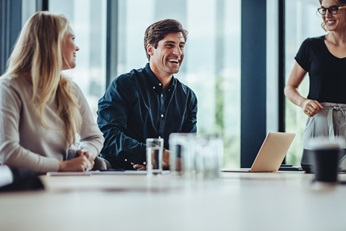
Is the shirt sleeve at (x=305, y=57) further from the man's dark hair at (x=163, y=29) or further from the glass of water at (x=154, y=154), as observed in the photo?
the glass of water at (x=154, y=154)

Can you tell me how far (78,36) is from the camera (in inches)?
184

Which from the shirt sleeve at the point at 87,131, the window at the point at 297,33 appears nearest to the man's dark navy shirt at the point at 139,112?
the shirt sleeve at the point at 87,131

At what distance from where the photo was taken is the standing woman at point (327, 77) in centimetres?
323

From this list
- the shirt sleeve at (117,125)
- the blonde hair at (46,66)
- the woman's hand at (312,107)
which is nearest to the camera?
the blonde hair at (46,66)

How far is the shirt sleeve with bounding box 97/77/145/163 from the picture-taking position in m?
3.19

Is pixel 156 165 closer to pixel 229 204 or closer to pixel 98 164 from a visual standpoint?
pixel 98 164

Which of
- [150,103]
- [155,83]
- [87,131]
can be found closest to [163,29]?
[155,83]

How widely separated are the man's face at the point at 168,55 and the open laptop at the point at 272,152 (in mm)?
1183

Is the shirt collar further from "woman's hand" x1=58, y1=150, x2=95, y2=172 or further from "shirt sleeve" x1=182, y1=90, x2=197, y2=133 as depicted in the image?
"woman's hand" x1=58, y1=150, x2=95, y2=172

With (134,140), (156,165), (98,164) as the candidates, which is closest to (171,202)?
(156,165)

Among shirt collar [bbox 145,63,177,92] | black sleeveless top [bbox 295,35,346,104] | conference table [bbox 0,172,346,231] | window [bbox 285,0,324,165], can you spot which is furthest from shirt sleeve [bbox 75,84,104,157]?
window [bbox 285,0,324,165]

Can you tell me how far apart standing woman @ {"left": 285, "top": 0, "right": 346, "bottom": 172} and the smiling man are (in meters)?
0.66

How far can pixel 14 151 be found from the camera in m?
2.22

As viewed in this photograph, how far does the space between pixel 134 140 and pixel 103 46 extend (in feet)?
5.63
